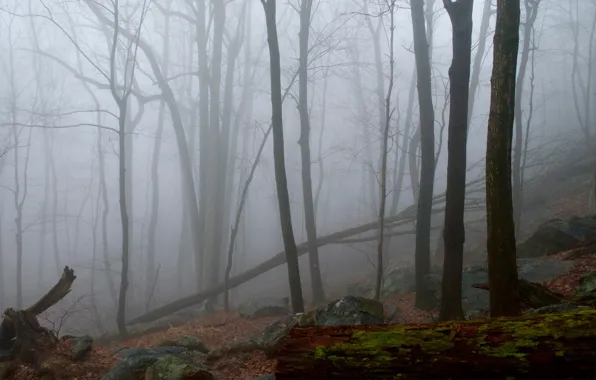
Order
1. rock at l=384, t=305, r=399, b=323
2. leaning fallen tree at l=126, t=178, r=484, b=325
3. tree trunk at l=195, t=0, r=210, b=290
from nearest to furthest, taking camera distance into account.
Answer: rock at l=384, t=305, r=399, b=323, leaning fallen tree at l=126, t=178, r=484, b=325, tree trunk at l=195, t=0, r=210, b=290

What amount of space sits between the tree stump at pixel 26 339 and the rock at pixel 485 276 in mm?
7302

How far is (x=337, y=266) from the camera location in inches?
1004

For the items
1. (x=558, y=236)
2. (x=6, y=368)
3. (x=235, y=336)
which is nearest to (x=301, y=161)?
(x=235, y=336)

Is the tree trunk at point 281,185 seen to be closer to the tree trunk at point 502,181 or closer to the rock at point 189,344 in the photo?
the rock at point 189,344

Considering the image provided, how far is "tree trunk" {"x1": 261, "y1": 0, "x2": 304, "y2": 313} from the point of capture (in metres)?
10.0

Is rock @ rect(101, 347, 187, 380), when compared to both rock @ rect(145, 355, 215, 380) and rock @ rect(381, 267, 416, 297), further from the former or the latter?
rock @ rect(381, 267, 416, 297)

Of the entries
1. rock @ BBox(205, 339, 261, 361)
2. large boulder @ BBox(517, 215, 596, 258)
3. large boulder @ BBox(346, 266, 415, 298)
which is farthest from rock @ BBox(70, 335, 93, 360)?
large boulder @ BBox(517, 215, 596, 258)

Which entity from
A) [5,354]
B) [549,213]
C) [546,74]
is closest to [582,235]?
[549,213]

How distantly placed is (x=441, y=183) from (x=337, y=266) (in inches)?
773

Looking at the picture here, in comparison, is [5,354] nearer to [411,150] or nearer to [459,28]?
[459,28]

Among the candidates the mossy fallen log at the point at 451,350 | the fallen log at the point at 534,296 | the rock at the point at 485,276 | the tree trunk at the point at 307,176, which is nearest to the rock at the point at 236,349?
the fallen log at the point at 534,296

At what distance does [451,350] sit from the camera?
3.31m

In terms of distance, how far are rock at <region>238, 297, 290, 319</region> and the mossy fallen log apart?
9230 millimetres

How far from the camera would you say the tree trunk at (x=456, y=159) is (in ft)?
23.7
